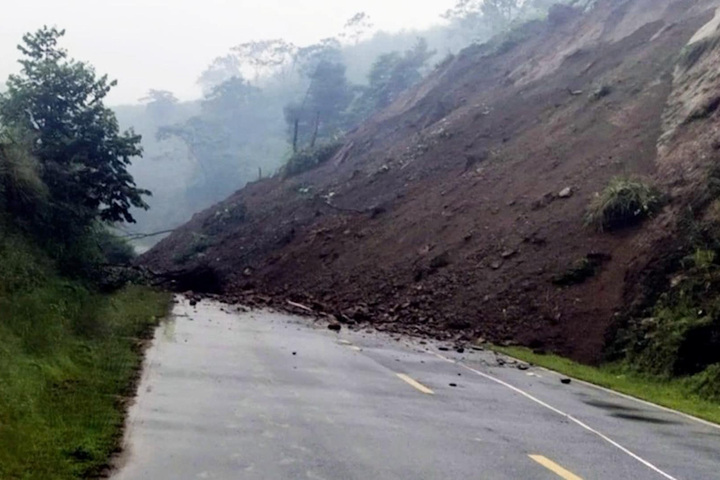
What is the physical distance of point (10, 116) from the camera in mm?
25734

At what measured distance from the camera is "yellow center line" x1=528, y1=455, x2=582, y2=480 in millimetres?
7469

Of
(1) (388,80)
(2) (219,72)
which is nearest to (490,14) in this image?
(1) (388,80)

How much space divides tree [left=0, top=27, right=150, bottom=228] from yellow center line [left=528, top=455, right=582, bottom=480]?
18.1 metres

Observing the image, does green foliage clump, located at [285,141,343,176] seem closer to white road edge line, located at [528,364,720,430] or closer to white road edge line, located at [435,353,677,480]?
white road edge line, located at [435,353,677,480]

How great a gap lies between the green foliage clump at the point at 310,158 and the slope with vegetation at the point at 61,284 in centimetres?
2371

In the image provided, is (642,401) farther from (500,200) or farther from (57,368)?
(500,200)

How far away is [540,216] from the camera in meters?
24.5

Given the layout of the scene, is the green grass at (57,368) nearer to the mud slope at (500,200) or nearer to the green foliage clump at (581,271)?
the mud slope at (500,200)

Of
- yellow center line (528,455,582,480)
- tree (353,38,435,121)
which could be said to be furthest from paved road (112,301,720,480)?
tree (353,38,435,121)

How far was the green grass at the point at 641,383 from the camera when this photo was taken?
13.5m

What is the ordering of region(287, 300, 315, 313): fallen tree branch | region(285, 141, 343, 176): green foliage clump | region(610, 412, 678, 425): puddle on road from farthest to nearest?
region(285, 141, 343, 176): green foliage clump < region(287, 300, 315, 313): fallen tree branch < region(610, 412, 678, 425): puddle on road

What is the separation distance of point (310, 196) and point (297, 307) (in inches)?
670

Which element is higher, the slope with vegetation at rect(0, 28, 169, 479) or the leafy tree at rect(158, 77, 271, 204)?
the leafy tree at rect(158, 77, 271, 204)

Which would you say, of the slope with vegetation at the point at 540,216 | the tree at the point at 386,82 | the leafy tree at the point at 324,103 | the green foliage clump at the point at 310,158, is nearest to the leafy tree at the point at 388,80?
the tree at the point at 386,82
